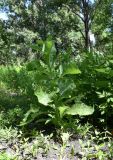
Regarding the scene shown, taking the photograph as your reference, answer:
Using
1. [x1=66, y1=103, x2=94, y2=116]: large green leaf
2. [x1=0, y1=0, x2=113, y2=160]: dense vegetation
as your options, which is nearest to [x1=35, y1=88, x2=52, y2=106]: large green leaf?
[x1=0, y1=0, x2=113, y2=160]: dense vegetation

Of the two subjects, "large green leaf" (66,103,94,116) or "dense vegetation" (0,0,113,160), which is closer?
"dense vegetation" (0,0,113,160)

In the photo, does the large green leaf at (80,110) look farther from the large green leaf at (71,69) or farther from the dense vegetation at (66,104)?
the large green leaf at (71,69)

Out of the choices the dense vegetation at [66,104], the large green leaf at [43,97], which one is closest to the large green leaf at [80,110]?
the dense vegetation at [66,104]

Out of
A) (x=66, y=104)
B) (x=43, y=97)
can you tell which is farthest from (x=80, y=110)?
(x=43, y=97)

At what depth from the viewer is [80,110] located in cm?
450

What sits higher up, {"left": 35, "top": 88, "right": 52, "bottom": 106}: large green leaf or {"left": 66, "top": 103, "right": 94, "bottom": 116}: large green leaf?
{"left": 35, "top": 88, "right": 52, "bottom": 106}: large green leaf

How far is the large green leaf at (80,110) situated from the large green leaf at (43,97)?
318mm

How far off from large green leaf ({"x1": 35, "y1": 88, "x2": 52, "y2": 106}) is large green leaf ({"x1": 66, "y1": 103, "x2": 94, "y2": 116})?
0.32 meters

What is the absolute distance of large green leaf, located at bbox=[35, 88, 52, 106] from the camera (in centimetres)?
427

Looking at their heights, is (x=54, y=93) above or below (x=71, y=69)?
below

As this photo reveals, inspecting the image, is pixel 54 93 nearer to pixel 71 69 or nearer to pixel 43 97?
pixel 43 97

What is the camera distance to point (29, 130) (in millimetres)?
4691

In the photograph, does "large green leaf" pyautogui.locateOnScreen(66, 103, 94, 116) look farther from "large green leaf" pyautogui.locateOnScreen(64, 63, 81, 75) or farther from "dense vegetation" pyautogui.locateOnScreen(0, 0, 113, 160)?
"large green leaf" pyautogui.locateOnScreen(64, 63, 81, 75)

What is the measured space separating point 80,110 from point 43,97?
52 cm
